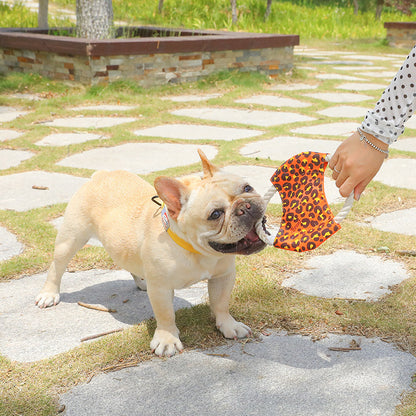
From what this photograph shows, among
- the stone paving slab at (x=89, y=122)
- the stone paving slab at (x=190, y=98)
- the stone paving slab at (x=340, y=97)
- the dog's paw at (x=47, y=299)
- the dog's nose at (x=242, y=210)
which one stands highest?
the dog's nose at (x=242, y=210)

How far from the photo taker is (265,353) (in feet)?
7.86

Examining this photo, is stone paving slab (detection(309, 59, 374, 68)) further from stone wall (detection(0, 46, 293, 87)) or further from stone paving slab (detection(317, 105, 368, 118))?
stone paving slab (detection(317, 105, 368, 118))

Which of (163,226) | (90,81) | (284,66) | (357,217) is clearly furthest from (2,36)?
(163,226)

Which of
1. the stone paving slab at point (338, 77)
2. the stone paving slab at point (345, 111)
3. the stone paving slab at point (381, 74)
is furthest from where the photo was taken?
the stone paving slab at point (381, 74)

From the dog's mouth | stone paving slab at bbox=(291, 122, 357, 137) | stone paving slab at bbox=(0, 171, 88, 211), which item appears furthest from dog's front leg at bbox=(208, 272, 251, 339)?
stone paving slab at bbox=(291, 122, 357, 137)

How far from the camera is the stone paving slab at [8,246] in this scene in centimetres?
337

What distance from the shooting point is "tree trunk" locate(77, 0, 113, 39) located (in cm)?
869

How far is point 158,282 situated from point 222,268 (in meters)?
0.29

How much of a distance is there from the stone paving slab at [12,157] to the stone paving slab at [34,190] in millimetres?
334

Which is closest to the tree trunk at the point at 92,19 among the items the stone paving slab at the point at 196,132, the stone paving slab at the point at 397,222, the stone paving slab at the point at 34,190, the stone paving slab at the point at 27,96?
the stone paving slab at the point at 27,96

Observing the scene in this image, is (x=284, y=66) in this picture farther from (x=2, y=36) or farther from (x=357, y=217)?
(x=357, y=217)

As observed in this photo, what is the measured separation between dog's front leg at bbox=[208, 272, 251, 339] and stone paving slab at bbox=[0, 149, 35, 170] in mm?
3049

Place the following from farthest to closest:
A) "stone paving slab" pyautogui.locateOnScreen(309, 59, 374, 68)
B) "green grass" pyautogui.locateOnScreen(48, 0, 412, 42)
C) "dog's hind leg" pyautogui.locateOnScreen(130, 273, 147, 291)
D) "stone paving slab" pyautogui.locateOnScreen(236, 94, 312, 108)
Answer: "green grass" pyautogui.locateOnScreen(48, 0, 412, 42) → "stone paving slab" pyautogui.locateOnScreen(309, 59, 374, 68) → "stone paving slab" pyautogui.locateOnScreen(236, 94, 312, 108) → "dog's hind leg" pyautogui.locateOnScreen(130, 273, 147, 291)

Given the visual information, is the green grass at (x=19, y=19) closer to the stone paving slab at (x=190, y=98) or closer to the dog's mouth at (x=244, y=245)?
the stone paving slab at (x=190, y=98)
